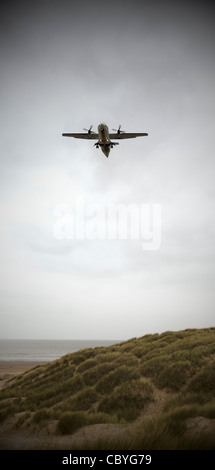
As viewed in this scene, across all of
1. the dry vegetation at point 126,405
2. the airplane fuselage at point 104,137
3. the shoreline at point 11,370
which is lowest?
the shoreline at point 11,370

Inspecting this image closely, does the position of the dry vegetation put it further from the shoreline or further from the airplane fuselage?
the shoreline

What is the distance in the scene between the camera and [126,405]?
10.9 m

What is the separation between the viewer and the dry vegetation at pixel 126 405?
24.1 ft

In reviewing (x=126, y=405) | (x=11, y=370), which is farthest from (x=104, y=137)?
(x=11, y=370)

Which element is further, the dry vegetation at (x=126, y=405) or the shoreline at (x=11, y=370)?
the shoreline at (x=11, y=370)

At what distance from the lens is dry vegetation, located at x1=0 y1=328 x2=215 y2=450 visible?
289 inches

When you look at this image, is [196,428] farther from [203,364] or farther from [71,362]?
[71,362]

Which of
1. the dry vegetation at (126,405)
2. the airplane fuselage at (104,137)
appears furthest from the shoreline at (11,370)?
the airplane fuselage at (104,137)

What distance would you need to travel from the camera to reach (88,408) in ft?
37.6

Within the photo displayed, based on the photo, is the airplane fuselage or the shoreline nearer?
the airplane fuselage

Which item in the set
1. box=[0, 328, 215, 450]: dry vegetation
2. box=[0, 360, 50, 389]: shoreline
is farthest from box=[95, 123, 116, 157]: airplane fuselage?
box=[0, 360, 50, 389]: shoreline

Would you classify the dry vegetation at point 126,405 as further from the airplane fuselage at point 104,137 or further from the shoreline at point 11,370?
the shoreline at point 11,370

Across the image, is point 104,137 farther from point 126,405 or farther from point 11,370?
point 11,370
